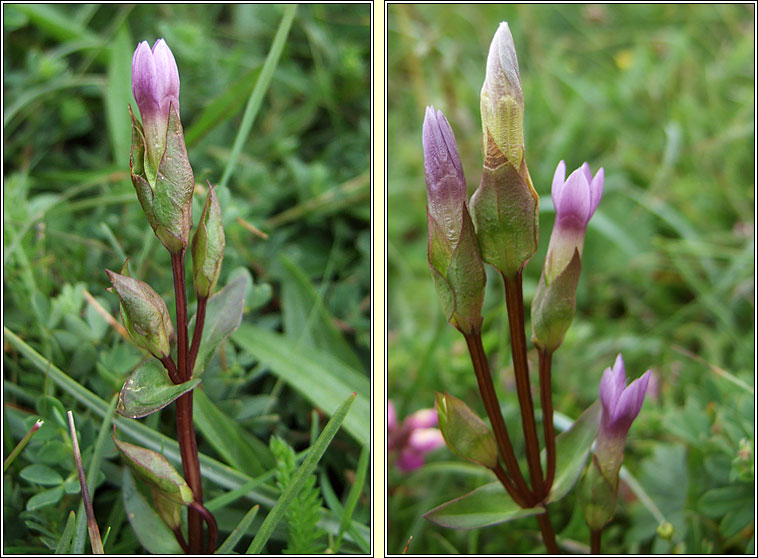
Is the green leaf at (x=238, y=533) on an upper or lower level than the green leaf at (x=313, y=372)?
lower

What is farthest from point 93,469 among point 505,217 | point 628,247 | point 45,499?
point 628,247

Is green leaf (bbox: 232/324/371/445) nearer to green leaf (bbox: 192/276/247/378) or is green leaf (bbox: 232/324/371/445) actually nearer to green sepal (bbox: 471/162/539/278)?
green leaf (bbox: 192/276/247/378)

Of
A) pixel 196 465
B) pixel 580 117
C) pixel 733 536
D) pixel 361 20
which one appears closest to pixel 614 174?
pixel 580 117

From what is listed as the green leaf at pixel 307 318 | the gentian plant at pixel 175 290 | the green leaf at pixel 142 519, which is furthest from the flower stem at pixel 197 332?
the green leaf at pixel 307 318

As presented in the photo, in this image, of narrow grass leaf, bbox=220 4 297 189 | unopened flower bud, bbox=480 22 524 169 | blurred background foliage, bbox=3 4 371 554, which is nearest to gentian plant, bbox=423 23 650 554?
unopened flower bud, bbox=480 22 524 169

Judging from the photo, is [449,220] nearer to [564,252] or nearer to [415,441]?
[564,252]

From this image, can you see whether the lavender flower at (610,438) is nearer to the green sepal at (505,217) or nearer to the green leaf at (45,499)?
the green sepal at (505,217)
